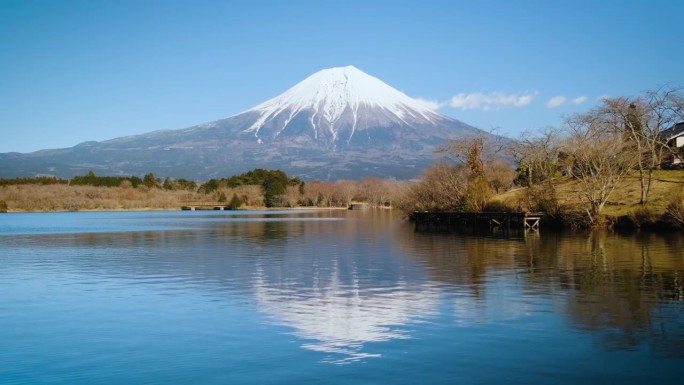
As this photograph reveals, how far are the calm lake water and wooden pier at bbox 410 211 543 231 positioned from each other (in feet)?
78.2

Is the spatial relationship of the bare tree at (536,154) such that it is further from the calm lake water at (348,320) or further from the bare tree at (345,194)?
the bare tree at (345,194)

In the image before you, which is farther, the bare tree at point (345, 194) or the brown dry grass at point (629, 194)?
the bare tree at point (345, 194)

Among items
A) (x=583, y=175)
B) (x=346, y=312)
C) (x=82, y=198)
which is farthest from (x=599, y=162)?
(x=82, y=198)

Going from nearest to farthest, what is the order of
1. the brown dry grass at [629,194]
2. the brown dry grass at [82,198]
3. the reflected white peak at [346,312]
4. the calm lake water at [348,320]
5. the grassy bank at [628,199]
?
the calm lake water at [348,320]
the reflected white peak at [346,312]
the grassy bank at [628,199]
the brown dry grass at [629,194]
the brown dry grass at [82,198]

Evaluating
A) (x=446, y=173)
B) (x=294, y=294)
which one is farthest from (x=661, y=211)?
(x=294, y=294)

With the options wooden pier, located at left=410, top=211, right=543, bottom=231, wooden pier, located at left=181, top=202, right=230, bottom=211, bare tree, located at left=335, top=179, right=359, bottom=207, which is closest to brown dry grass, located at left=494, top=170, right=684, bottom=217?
wooden pier, located at left=410, top=211, right=543, bottom=231

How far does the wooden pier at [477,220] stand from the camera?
54.4m

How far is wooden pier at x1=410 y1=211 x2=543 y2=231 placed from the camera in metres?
54.4

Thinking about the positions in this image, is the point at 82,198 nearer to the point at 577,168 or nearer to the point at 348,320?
the point at 577,168

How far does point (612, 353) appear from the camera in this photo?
12188 millimetres

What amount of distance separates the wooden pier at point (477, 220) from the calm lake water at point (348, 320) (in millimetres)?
23821

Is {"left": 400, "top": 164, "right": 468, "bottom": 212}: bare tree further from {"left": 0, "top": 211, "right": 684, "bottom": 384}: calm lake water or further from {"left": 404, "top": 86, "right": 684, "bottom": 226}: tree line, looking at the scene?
{"left": 0, "top": 211, "right": 684, "bottom": 384}: calm lake water

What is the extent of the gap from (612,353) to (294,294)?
984 centimetres

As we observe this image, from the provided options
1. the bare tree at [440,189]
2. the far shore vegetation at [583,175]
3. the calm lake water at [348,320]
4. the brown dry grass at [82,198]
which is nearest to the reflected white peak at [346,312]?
the calm lake water at [348,320]
